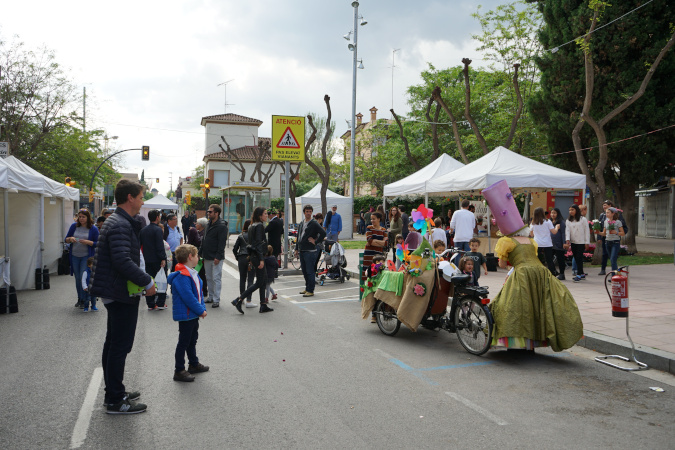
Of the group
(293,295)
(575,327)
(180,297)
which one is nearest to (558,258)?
(293,295)

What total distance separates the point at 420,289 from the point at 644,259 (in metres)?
13.8

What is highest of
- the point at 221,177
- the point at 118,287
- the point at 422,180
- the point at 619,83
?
the point at 619,83

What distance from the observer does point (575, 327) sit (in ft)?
19.6

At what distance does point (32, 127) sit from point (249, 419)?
91.8 ft

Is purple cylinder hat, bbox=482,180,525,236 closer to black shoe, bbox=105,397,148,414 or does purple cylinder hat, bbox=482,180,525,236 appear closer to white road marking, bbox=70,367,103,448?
black shoe, bbox=105,397,148,414

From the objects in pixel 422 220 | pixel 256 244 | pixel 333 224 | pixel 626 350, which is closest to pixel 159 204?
pixel 333 224

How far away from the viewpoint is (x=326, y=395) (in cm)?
478

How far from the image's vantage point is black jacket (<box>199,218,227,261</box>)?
9469 millimetres

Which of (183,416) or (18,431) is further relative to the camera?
(183,416)

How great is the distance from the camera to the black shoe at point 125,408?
14.3ft

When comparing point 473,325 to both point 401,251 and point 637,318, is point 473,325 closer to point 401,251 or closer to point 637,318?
point 401,251

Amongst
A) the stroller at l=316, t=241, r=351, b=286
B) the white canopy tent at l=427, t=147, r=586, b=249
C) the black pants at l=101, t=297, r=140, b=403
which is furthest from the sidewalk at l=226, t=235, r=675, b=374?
the black pants at l=101, t=297, r=140, b=403

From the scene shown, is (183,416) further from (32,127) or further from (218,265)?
(32,127)

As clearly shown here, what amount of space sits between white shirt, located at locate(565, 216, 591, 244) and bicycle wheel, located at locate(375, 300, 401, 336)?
6918mm
